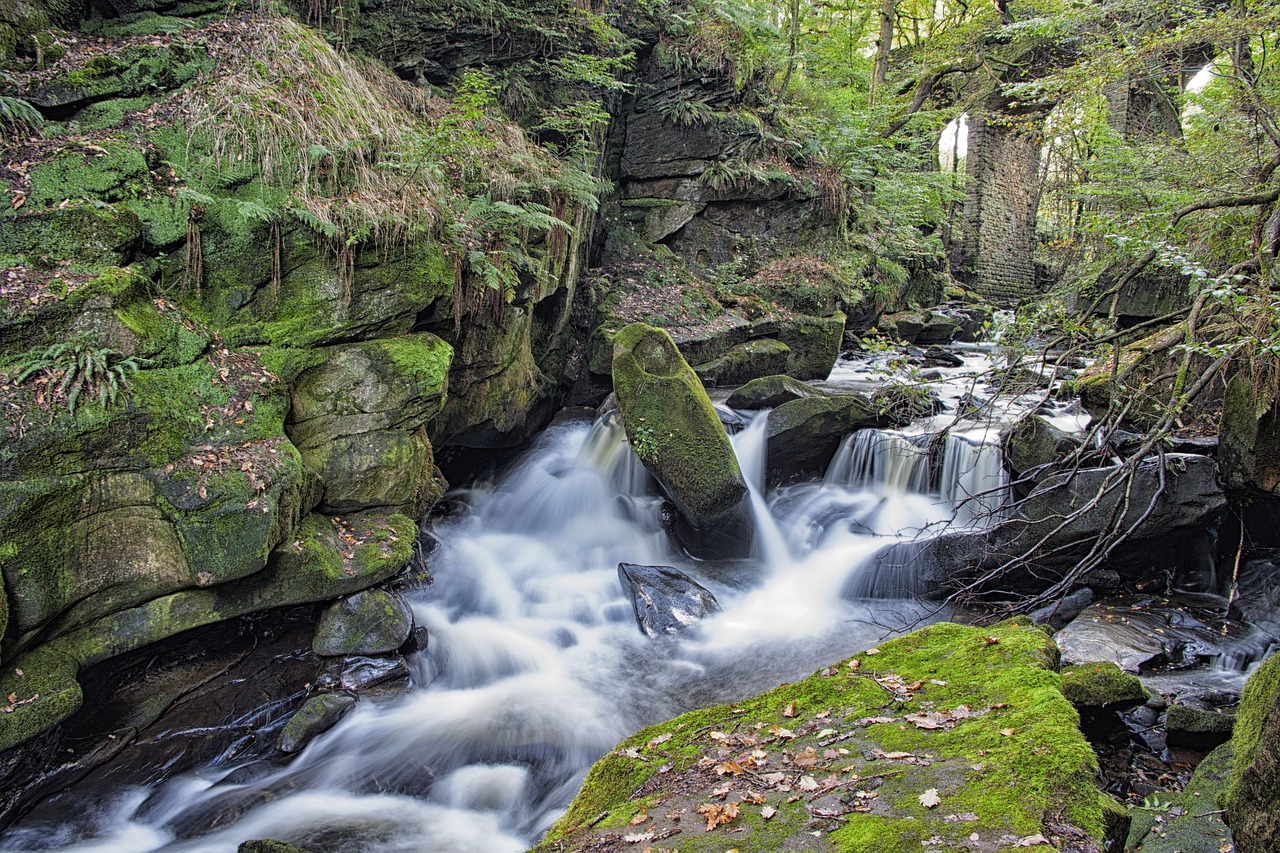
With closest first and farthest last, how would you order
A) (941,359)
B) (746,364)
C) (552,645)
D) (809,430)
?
(552,645) < (809,430) < (746,364) < (941,359)

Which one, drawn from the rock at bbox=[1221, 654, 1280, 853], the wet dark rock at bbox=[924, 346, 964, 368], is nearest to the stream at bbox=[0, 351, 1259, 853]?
the rock at bbox=[1221, 654, 1280, 853]

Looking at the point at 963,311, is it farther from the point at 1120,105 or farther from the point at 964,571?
the point at 964,571

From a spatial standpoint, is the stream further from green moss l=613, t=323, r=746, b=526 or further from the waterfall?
green moss l=613, t=323, r=746, b=526

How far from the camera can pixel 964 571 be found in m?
6.82

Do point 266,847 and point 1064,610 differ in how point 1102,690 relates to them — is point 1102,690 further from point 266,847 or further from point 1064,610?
point 266,847

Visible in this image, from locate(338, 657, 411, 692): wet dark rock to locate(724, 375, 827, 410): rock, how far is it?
6.19m

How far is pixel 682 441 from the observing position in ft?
26.0

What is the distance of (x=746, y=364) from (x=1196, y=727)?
8782mm

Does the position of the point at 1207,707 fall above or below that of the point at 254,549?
below

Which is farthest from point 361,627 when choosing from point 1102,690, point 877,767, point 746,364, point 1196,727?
point 746,364

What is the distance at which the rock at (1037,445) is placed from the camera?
6.96m

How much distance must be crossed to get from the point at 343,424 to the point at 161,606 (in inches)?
79.3

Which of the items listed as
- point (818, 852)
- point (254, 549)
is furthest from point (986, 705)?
point (254, 549)

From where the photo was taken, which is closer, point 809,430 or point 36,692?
point 36,692
